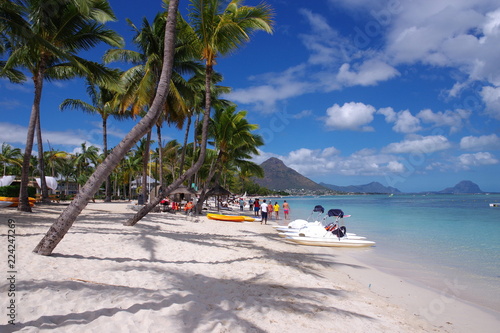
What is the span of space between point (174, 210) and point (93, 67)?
39.6ft

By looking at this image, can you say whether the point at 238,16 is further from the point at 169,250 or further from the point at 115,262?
the point at 115,262

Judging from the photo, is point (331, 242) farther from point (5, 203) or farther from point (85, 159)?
point (85, 159)

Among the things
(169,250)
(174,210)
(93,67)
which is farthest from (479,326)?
(174,210)

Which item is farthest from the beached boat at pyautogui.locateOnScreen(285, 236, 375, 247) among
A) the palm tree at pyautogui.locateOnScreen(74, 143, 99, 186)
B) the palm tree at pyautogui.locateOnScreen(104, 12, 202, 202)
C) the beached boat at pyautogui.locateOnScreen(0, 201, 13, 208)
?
the palm tree at pyautogui.locateOnScreen(74, 143, 99, 186)

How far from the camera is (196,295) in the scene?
4.34 metres

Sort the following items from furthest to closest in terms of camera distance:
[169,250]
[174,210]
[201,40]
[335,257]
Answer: [174,210] → [201,40] → [335,257] → [169,250]

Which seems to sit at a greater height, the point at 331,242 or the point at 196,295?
the point at 196,295

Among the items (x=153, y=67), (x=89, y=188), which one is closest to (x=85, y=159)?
(x=153, y=67)

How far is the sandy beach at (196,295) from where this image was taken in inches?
132

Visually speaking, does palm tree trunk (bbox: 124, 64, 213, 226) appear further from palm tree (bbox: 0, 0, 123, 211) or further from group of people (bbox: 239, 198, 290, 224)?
group of people (bbox: 239, 198, 290, 224)

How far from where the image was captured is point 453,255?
34.9 ft

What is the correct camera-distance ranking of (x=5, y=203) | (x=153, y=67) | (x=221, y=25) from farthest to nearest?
(x=153, y=67), (x=5, y=203), (x=221, y=25)

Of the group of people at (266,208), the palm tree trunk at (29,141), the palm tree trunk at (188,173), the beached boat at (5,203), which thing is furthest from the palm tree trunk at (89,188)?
the group of people at (266,208)

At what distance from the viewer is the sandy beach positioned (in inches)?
132
